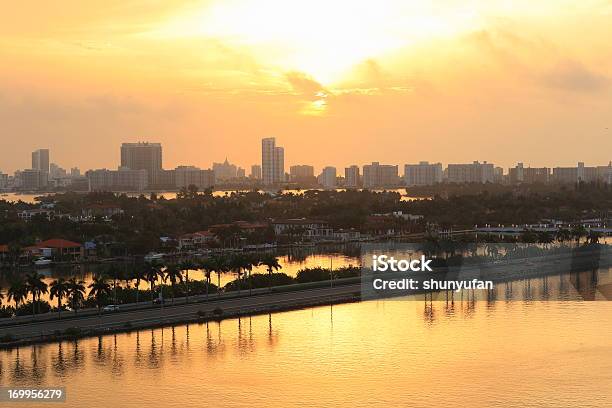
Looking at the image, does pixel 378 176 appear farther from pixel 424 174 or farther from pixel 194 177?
pixel 194 177

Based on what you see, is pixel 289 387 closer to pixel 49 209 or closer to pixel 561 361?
pixel 561 361

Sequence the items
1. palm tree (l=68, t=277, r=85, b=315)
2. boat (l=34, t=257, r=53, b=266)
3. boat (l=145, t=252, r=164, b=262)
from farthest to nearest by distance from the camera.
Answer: boat (l=145, t=252, r=164, b=262) → boat (l=34, t=257, r=53, b=266) → palm tree (l=68, t=277, r=85, b=315)

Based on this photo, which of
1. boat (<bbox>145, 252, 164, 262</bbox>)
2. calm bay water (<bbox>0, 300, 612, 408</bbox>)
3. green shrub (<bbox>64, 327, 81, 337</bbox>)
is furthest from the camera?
boat (<bbox>145, 252, 164, 262</bbox>)

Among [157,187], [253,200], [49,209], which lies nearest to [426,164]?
[157,187]

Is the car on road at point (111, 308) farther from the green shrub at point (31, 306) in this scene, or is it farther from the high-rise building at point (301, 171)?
the high-rise building at point (301, 171)

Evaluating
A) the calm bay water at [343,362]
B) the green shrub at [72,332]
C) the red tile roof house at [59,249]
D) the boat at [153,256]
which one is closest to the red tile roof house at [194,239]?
the boat at [153,256]

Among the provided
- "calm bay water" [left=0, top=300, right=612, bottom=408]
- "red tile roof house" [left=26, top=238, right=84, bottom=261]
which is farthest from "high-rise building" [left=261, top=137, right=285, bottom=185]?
"calm bay water" [left=0, top=300, right=612, bottom=408]

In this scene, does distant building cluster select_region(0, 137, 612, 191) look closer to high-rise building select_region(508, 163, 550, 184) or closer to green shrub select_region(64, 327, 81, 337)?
high-rise building select_region(508, 163, 550, 184)

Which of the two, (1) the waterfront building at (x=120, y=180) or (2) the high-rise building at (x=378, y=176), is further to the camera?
(2) the high-rise building at (x=378, y=176)
